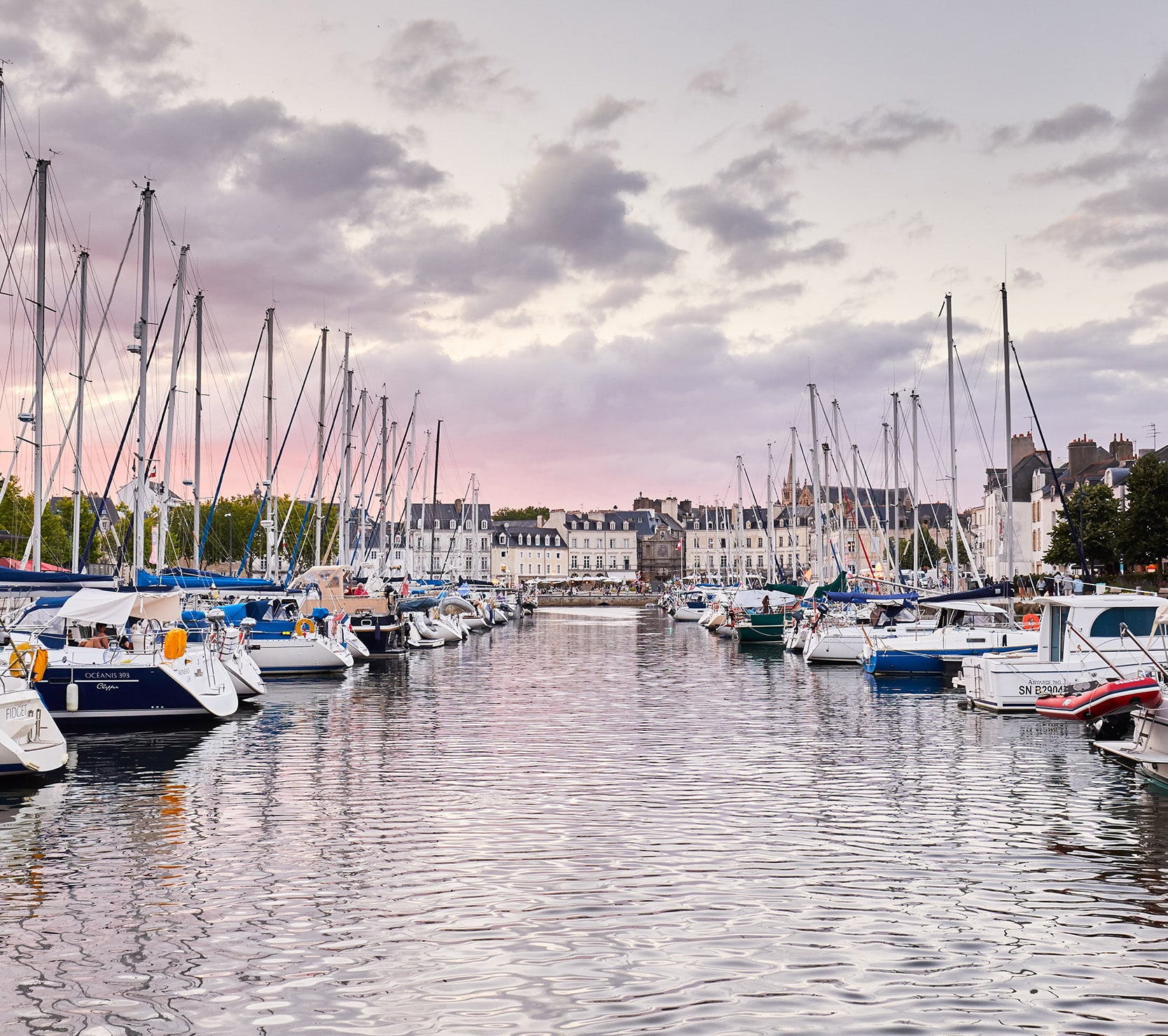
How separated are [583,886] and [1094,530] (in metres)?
84.4

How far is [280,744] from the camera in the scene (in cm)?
3033

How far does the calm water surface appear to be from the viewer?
37.7ft

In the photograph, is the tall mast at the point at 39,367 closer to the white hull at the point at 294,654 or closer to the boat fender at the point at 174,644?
the boat fender at the point at 174,644

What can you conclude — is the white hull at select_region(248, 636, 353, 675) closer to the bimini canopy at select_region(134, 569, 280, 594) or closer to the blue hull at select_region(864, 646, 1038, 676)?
the bimini canopy at select_region(134, 569, 280, 594)

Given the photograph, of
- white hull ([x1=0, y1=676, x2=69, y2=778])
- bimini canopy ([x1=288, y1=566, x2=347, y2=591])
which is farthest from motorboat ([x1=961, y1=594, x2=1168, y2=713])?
bimini canopy ([x1=288, y1=566, x2=347, y2=591])

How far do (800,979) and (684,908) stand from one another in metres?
2.78

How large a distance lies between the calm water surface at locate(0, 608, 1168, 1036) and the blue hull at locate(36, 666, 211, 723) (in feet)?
2.63

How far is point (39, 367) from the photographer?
37.4m

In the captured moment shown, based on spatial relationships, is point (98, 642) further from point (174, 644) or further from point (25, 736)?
point (25, 736)

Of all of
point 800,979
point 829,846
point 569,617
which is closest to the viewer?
point 800,979

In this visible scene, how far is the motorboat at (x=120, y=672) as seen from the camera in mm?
30500

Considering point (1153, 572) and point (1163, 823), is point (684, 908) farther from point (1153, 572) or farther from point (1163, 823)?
point (1153, 572)

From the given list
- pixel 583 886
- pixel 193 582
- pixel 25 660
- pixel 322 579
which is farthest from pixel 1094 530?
pixel 583 886

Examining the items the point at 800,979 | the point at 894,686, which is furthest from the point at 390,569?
the point at 800,979
